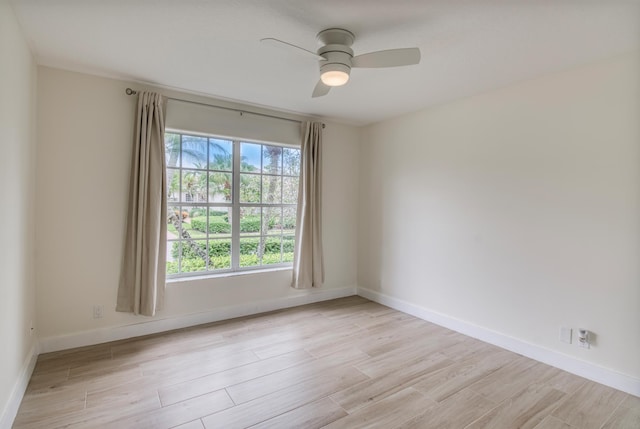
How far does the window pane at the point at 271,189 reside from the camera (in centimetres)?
401

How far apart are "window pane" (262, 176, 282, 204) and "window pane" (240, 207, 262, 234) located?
0.19 metres

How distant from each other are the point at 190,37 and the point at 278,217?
2324 mm

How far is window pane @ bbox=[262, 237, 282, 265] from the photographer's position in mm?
4031

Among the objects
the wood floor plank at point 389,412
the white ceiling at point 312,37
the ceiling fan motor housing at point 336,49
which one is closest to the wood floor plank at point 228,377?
the wood floor plank at point 389,412

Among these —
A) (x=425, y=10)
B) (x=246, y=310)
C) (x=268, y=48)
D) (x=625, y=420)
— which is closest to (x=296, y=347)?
(x=246, y=310)

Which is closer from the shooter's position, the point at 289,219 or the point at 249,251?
the point at 249,251

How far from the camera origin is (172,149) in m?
3.37

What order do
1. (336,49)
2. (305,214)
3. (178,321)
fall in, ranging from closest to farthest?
(336,49), (178,321), (305,214)

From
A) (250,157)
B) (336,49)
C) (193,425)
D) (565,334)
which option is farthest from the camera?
(250,157)

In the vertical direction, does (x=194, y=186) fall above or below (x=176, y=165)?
below

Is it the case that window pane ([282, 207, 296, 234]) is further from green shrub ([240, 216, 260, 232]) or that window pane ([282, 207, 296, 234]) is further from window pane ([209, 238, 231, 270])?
window pane ([209, 238, 231, 270])

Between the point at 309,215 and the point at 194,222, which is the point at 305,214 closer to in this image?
the point at 309,215

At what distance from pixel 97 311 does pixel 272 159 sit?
243cm

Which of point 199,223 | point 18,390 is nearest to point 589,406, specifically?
point 199,223
